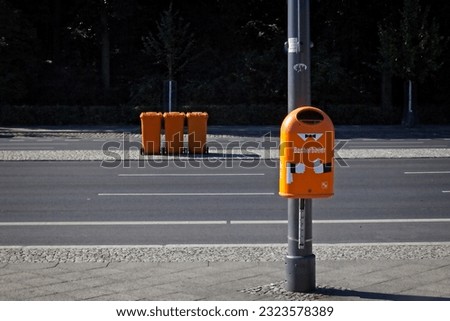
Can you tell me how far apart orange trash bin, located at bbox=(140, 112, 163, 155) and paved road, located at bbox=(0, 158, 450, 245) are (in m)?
2.27

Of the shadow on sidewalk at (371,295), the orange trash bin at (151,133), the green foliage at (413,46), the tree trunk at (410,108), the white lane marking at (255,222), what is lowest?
the shadow on sidewalk at (371,295)

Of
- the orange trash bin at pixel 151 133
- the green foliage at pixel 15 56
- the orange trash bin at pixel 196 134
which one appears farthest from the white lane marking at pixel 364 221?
the green foliage at pixel 15 56

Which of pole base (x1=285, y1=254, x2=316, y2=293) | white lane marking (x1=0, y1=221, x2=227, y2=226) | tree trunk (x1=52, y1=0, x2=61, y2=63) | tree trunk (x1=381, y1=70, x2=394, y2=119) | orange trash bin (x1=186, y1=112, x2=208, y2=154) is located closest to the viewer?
pole base (x1=285, y1=254, x2=316, y2=293)

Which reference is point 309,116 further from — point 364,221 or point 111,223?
point 111,223

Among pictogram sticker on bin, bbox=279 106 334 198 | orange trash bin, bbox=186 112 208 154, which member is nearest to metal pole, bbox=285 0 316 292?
pictogram sticker on bin, bbox=279 106 334 198

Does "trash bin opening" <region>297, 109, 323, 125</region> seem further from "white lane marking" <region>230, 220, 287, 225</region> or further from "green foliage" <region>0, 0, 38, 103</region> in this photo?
"green foliage" <region>0, 0, 38, 103</region>

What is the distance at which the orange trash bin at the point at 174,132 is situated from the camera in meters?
22.9

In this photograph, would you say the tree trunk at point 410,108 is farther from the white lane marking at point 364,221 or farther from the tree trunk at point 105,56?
the white lane marking at point 364,221

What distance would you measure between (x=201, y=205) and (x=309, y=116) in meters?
6.44

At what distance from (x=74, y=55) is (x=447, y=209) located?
36642 millimetres

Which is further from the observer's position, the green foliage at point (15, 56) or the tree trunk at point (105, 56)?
the tree trunk at point (105, 56)

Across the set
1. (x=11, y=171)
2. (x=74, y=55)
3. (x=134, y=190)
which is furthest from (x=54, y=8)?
(x=134, y=190)

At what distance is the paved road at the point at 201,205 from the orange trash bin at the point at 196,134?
2605 millimetres

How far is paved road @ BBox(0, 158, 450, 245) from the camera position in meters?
10.8
